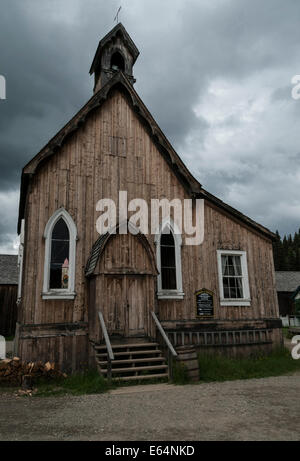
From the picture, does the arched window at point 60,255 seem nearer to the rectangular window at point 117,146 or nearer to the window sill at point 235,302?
the rectangular window at point 117,146

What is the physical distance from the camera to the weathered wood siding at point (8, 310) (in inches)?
1004

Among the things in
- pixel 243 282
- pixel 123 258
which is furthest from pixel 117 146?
pixel 243 282

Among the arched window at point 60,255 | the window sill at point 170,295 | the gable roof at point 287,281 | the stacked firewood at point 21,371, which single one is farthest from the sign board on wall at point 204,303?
the gable roof at point 287,281

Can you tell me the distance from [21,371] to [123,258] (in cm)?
419

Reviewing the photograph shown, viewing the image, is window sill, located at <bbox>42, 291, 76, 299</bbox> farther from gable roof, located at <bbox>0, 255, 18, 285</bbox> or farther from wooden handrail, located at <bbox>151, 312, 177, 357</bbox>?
gable roof, located at <bbox>0, 255, 18, 285</bbox>

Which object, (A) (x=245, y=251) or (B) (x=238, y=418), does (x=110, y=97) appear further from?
(B) (x=238, y=418)

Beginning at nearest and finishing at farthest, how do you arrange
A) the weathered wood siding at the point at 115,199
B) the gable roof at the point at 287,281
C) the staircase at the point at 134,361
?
the staircase at the point at 134,361 < the weathered wood siding at the point at 115,199 < the gable roof at the point at 287,281

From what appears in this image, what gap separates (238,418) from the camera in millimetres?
6344

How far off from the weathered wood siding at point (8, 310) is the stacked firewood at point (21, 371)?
17.0 meters

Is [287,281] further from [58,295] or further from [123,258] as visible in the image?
[58,295]

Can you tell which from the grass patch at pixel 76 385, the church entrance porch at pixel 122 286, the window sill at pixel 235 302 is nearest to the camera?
the grass patch at pixel 76 385

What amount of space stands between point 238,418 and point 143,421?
1634 mm

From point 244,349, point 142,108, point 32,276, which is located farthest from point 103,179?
point 244,349

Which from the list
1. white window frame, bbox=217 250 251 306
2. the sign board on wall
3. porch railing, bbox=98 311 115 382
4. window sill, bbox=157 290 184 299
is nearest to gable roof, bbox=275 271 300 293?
white window frame, bbox=217 250 251 306
